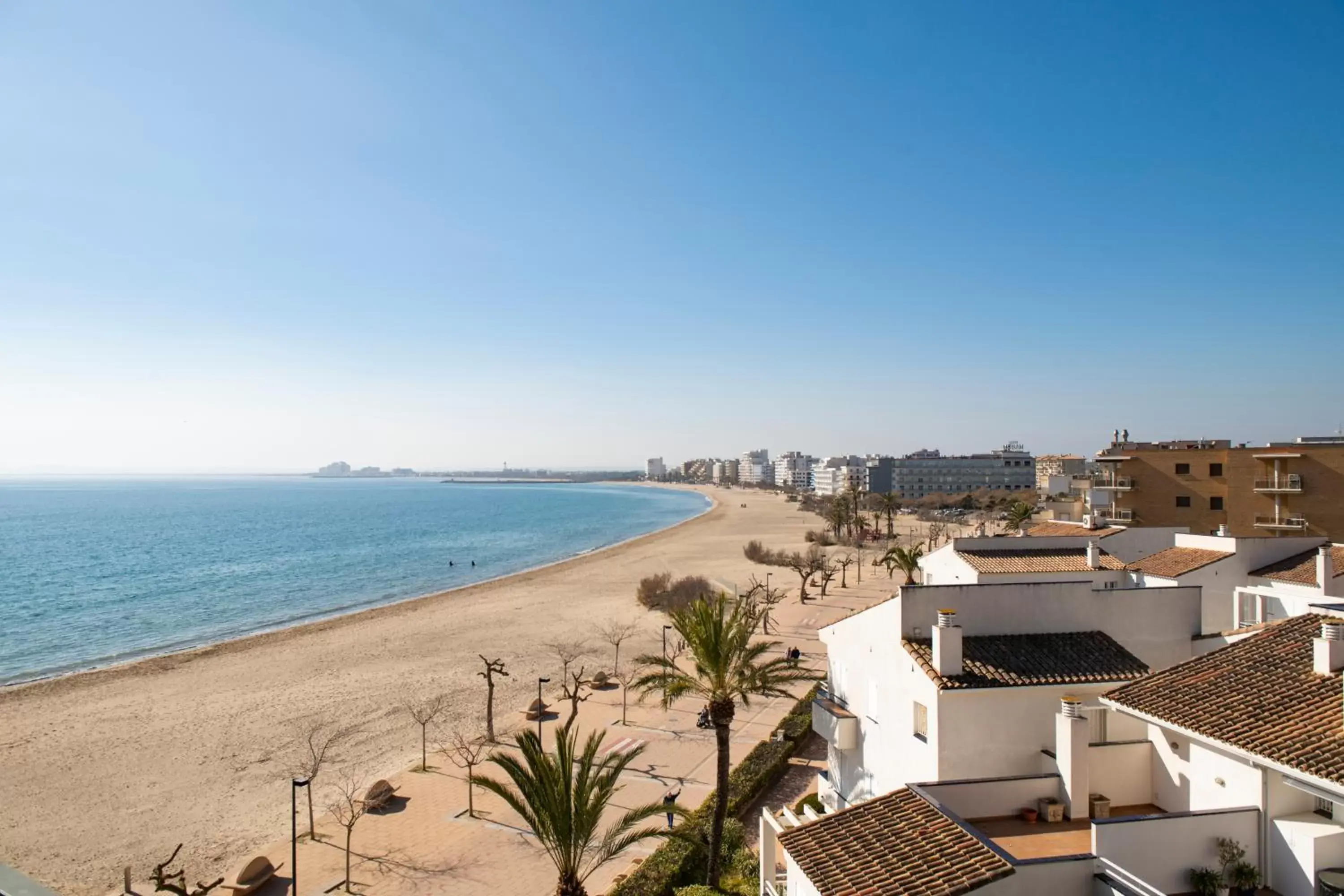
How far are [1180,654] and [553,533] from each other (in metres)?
98.0

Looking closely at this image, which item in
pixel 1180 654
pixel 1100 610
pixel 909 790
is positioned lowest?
pixel 909 790

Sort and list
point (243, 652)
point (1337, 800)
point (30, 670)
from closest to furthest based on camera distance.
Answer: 1. point (1337, 800)
2. point (30, 670)
3. point (243, 652)

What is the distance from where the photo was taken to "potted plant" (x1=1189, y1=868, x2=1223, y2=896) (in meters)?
8.72

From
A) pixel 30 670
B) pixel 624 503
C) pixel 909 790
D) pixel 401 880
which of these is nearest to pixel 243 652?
Result: pixel 30 670

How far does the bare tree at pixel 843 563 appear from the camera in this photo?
5438cm

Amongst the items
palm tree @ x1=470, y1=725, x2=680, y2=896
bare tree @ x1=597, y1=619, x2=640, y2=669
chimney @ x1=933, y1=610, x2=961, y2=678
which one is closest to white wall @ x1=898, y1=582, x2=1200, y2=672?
chimney @ x1=933, y1=610, x2=961, y2=678

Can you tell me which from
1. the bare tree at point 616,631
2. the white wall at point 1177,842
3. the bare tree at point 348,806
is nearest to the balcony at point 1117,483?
the bare tree at point 616,631

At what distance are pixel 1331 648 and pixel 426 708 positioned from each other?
88.2 ft

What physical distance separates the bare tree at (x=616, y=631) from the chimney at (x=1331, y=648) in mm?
26674

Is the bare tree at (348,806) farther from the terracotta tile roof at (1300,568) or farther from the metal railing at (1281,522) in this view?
the metal railing at (1281,522)

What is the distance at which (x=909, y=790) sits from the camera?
10344 millimetres

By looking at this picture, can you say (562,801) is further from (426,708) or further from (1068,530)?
(1068,530)

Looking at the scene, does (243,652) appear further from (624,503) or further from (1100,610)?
(624,503)

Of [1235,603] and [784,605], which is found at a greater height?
[1235,603]
